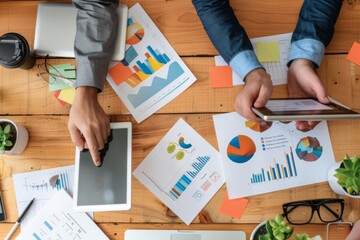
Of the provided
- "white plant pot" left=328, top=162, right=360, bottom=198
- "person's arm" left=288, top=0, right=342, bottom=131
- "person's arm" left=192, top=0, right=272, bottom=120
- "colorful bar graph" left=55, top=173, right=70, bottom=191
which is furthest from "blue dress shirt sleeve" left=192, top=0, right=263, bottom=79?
"colorful bar graph" left=55, top=173, right=70, bottom=191

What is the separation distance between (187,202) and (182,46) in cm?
43

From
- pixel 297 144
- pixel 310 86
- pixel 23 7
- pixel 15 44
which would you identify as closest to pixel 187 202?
pixel 297 144

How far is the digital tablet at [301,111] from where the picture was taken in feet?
2.52

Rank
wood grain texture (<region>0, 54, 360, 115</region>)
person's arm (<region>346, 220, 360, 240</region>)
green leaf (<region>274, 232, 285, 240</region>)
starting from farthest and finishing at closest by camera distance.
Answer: wood grain texture (<region>0, 54, 360, 115</region>)
person's arm (<region>346, 220, 360, 240</region>)
green leaf (<region>274, 232, 285, 240</region>)

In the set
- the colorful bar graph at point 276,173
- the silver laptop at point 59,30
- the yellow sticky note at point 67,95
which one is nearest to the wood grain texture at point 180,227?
the colorful bar graph at point 276,173

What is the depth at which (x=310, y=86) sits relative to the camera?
940 mm

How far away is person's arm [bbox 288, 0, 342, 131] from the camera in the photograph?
3.15 feet

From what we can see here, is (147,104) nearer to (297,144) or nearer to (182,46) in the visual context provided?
(182,46)

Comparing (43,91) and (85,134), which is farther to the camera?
(43,91)

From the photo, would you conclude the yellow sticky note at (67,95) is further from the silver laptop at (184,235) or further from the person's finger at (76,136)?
the silver laptop at (184,235)

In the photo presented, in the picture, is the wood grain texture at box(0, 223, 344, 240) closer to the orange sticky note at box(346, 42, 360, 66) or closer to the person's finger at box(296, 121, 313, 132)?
the person's finger at box(296, 121, 313, 132)

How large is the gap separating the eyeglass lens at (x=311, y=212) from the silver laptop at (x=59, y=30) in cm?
62

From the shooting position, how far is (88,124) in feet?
3.05

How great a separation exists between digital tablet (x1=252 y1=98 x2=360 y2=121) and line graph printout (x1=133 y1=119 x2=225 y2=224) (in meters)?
0.19
